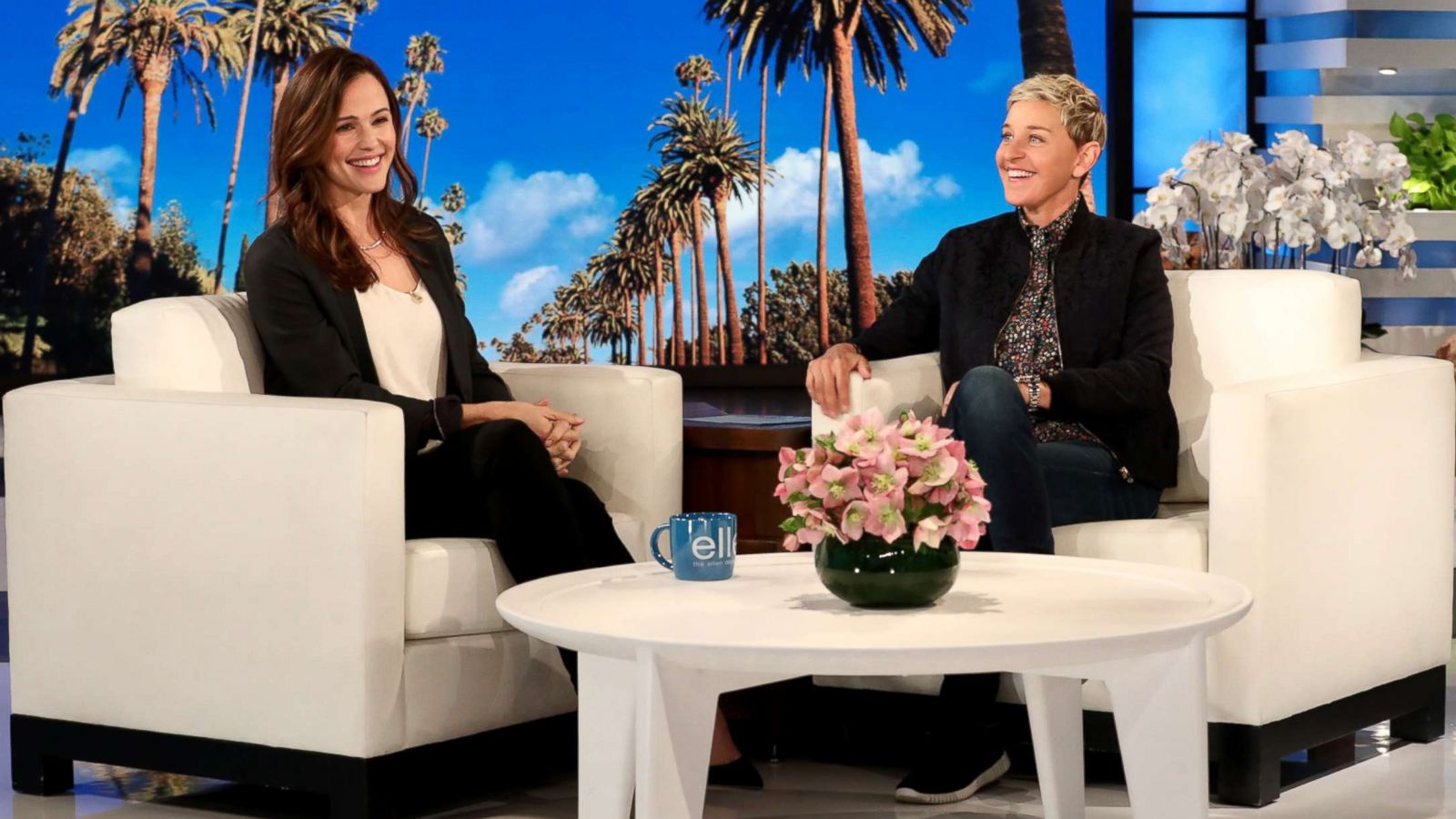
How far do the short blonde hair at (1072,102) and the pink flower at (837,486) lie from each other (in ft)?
4.34

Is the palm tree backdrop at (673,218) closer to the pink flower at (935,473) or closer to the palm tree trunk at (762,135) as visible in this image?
the palm tree trunk at (762,135)

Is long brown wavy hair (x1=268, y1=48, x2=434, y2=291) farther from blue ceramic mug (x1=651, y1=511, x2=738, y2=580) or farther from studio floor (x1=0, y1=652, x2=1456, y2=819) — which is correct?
blue ceramic mug (x1=651, y1=511, x2=738, y2=580)

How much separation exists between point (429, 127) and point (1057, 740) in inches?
283

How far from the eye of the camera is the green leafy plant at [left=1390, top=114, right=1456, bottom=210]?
20.1 ft

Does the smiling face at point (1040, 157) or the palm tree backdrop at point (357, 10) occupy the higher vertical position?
the palm tree backdrop at point (357, 10)

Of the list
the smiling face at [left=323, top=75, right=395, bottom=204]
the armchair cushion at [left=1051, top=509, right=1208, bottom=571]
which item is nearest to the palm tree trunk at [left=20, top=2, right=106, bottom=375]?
the smiling face at [left=323, top=75, right=395, bottom=204]

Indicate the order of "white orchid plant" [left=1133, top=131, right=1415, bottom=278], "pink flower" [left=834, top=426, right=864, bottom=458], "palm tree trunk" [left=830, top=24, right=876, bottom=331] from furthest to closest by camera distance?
"palm tree trunk" [left=830, top=24, right=876, bottom=331] < "white orchid plant" [left=1133, top=131, right=1415, bottom=278] < "pink flower" [left=834, top=426, right=864, bottom=458]

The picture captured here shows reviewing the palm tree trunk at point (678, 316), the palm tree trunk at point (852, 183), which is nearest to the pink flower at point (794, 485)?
the palm tree trunk at point (852, 183)

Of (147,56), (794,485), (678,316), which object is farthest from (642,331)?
(794,485)

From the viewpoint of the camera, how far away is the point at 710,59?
358 inches

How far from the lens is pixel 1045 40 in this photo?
7129mm

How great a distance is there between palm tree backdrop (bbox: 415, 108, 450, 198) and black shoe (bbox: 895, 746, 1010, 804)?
6744mm

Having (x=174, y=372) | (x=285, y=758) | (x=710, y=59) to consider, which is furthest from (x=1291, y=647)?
(x=710, y=59)

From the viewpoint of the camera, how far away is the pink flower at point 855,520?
210 centimetres
